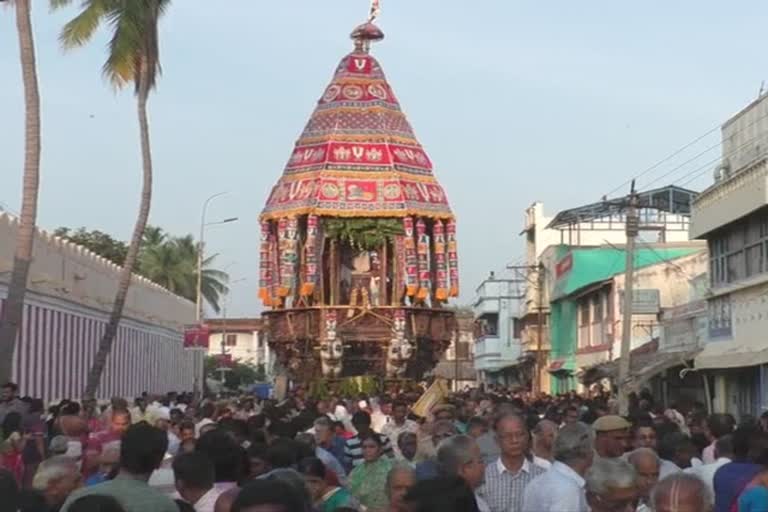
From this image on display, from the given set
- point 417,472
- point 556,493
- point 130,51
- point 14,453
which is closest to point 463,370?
point 130,51

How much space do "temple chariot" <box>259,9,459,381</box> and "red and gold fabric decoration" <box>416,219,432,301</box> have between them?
38mm

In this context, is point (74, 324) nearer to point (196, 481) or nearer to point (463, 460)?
point (463, 460)

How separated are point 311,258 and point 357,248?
6.92 ft

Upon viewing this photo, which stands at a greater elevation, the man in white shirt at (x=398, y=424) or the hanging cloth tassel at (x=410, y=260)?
the hanging cloth tassel at (x=410, y=260)

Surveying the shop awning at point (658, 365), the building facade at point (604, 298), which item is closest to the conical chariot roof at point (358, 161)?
the shop awning at point (658, 365)

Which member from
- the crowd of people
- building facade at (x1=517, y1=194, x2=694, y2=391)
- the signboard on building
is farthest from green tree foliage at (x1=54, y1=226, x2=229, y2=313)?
the crowd of people

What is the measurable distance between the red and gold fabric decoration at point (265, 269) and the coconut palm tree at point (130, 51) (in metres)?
8.60

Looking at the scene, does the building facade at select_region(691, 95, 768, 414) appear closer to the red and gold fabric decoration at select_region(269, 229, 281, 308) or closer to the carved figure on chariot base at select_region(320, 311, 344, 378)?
the carved figure on chariot base at select_region(320, 311, 344, 378)

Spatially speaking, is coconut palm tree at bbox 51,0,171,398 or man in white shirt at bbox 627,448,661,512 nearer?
man in white shirt at bbox 627,448,661,512

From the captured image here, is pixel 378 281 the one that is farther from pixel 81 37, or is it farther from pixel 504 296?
pixel 504 296

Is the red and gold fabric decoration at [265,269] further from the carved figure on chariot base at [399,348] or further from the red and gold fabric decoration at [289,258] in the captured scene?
the carved figure on chariot base at [399,348]

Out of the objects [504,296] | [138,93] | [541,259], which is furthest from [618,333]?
[504,296]

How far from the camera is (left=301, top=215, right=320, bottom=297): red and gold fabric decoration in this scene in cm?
4161

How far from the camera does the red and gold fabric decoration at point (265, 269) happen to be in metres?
43.2
